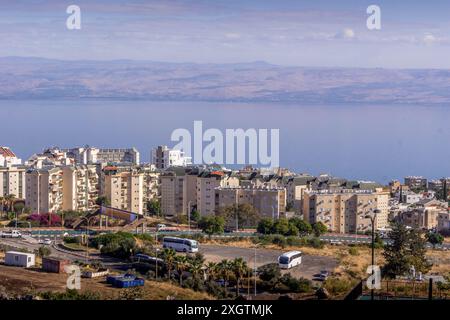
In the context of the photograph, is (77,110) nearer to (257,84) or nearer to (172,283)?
(257,84)

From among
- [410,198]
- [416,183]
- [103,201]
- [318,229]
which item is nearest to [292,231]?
[318,229]

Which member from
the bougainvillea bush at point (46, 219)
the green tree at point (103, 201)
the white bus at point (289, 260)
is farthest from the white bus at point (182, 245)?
the green tree at point (103, 201)

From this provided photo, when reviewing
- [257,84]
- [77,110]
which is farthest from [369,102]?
[77,110]

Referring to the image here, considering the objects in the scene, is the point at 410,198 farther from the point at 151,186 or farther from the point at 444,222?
the point at 151,186

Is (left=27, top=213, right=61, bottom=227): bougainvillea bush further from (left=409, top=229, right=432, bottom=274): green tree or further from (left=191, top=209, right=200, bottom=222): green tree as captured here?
(left=409, top=229, right=432, bottom=274): green tree

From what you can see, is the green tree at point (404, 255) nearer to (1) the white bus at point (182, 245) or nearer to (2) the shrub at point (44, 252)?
(1) the white bus at point (182, 245)

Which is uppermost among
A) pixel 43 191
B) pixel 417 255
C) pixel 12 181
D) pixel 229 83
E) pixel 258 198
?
pixel 229 83
